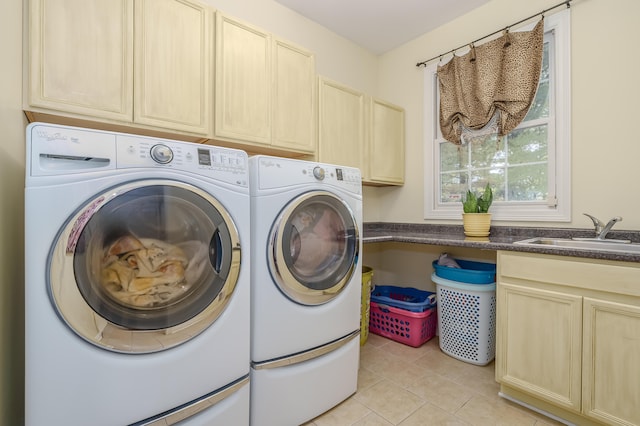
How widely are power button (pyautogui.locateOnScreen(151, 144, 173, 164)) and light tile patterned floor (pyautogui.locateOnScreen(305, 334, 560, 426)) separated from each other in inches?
54.0

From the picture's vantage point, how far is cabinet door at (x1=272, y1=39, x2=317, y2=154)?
1.88 meters

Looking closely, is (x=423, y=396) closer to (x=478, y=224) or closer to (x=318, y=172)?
(x=478, y=224)

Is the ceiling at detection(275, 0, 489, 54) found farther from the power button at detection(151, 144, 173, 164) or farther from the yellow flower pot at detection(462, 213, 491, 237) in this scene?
the power button at detection(151, 144, 173, 164)

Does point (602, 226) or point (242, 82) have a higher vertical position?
point (242, 82)

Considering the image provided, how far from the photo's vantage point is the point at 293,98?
6.41 ft

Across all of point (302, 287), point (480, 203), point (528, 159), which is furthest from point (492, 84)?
point (302, 287)

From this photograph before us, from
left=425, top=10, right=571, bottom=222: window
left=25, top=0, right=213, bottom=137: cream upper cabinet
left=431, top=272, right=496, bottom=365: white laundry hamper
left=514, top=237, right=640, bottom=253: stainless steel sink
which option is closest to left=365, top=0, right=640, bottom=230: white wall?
left=425, top=10, right=571, bottom=222: window

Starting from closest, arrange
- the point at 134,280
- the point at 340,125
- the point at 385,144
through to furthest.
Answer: the point at 134,280 < the point at 340,125 < the point at 385,144

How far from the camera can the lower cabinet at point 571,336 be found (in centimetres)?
123

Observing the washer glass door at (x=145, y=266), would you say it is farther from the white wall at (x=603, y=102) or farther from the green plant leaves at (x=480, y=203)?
the white wall at (x=603, y=102)

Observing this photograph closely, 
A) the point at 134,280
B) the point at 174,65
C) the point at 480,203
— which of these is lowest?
the point at 134,280

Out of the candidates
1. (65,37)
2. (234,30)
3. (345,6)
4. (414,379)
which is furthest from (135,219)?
(345,6)

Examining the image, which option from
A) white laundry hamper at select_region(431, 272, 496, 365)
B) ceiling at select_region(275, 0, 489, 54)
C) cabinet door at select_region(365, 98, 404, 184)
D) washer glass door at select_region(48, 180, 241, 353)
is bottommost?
white laundry hamper at select_region(431, 272, 496, 365)

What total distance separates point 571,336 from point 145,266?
1.86 meters
